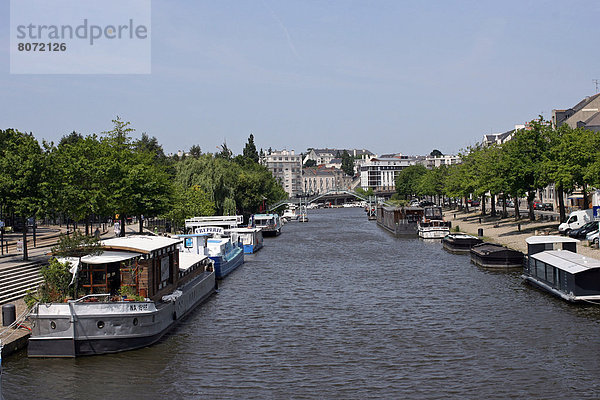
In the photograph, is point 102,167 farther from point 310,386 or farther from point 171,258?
point 310,386

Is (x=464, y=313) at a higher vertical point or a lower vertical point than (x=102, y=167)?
lower

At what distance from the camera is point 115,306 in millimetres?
25969

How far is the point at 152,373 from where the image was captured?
24.7 metres

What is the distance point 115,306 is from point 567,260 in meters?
25.7

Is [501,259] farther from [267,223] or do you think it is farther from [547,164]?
[267,223]

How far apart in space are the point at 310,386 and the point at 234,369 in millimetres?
3790

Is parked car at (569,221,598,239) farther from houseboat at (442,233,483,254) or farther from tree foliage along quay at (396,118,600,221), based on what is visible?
houseboat at (442,233,483,254)

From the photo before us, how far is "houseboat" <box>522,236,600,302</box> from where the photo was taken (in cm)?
3375

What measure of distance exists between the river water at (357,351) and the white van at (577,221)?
54.1 ft

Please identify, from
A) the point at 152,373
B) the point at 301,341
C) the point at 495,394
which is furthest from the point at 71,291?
the point at 495,394

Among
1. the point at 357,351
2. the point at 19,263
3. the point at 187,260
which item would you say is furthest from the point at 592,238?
the point at 19,263

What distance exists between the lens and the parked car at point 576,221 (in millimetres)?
58688

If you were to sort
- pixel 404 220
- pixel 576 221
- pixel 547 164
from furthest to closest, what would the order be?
pixel 404 220, pixel 547 164, pixel 576 221

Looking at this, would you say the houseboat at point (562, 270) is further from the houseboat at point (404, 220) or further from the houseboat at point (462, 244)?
the houseboat at point (404, 220)
